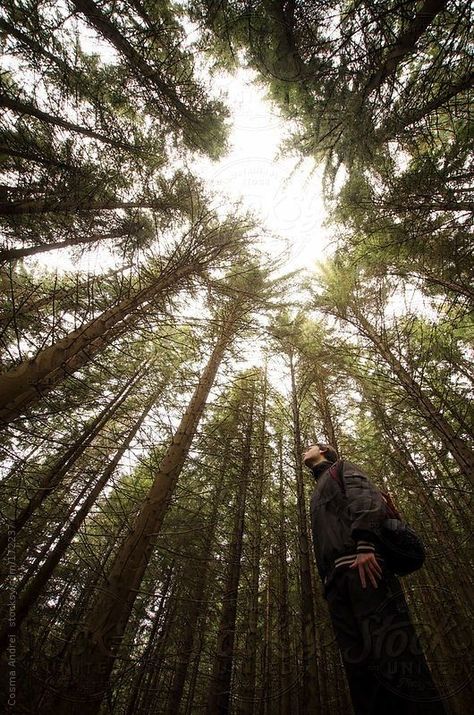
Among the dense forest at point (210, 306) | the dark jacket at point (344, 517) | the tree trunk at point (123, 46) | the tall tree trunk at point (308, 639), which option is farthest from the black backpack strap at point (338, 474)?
the tree trunk at point (123, 46)

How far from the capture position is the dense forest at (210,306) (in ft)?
11.0

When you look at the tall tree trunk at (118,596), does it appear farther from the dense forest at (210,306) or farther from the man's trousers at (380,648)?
the man's trousers at (380,648)

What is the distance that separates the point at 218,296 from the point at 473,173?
15.9 ft

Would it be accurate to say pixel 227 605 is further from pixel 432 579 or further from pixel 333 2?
pixel 333 2

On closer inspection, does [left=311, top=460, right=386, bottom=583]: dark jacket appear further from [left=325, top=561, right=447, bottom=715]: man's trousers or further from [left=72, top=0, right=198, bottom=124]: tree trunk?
[left=72, top=0, right=198, bottom=124]: tree trunk

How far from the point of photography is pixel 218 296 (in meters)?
5.41

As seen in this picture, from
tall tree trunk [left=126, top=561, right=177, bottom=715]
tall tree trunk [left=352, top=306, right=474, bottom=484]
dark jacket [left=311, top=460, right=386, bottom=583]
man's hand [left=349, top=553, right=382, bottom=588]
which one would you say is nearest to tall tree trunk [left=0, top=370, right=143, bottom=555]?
tall tree trunk [left=126, top=561, right=177, bottom=715]

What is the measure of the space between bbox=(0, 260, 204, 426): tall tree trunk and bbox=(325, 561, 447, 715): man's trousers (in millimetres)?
3092

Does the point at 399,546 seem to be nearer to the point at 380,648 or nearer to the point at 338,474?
the point at 380,648

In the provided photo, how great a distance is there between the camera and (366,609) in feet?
7.06

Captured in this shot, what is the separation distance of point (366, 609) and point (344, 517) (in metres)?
0.63

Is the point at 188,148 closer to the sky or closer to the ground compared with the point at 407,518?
closer to the sky

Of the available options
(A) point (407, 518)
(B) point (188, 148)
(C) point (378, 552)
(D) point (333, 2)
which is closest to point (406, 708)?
(C) point (378, 552)

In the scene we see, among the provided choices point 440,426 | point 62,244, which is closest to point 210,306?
point 440,426
